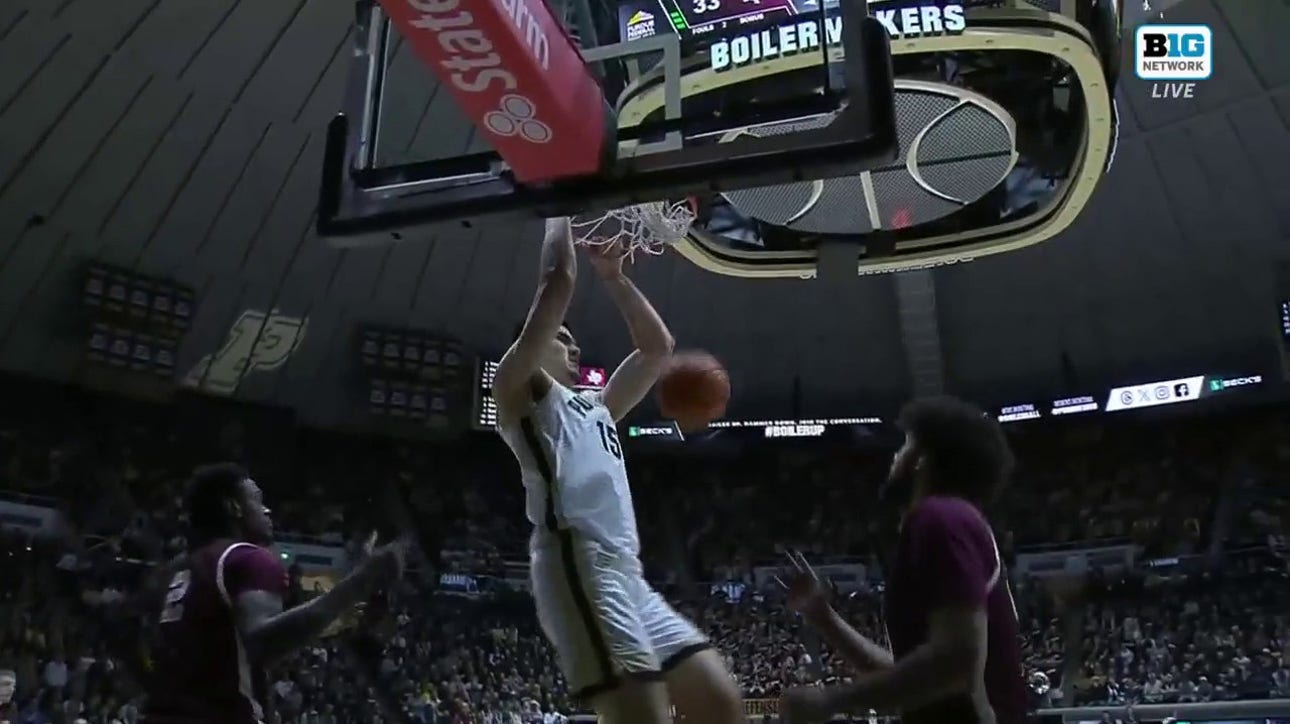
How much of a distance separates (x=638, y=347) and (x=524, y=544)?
71.4ft

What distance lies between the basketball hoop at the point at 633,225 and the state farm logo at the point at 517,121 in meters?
0.54

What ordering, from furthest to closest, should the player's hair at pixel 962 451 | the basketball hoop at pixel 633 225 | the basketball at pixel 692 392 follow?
the basketball hoop at pixel 633 225 < the basketball at pixel 692 392 < the player's hair at pixel 962 451

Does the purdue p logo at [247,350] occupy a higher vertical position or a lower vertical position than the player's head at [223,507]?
higher

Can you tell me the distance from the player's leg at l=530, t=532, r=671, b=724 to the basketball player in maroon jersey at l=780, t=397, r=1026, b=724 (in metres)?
0.79

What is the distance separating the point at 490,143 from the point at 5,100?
14.2 metres

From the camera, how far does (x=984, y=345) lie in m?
24.8

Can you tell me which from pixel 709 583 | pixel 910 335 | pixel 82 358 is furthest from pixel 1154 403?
pixel 82 358

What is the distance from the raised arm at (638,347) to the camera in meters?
3.99

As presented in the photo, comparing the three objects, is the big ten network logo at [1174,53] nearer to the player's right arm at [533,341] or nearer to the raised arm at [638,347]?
the raised arm at [638,347]

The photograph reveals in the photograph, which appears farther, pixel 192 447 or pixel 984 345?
pixel 984 345

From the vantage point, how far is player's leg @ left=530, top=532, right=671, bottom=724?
10.7 ft

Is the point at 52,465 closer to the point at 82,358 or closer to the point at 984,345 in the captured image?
the point at 82,358

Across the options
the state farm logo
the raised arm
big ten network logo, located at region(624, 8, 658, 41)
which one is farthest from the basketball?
big ten network logo, located at region(624, 8, 658, 41)

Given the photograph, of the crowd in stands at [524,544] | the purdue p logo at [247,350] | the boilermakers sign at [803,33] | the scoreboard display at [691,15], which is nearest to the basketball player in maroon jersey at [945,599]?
the boilermakers sign at [803,33]
